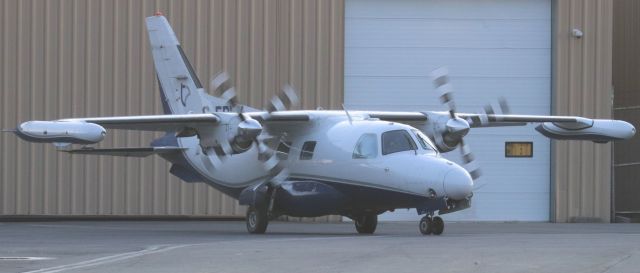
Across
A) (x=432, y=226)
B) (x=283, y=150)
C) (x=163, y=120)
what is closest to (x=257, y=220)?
(x=283, y=150)

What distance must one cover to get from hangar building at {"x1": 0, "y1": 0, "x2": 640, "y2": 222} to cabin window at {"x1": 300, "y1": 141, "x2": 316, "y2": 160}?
1026 centimetres

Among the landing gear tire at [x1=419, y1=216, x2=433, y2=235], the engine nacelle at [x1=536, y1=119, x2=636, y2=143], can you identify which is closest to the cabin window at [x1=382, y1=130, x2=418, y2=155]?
the landing gear tire at [x1=419, y1=216, x2=433, y2=235]

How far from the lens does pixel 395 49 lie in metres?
37.2

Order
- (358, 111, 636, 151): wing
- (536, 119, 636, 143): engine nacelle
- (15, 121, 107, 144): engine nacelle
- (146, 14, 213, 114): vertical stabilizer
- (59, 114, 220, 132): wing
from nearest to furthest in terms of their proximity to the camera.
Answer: (15, 121, 107, 144): engine nacelle < (59, 114, 220, 132): wing < (358, 111, 636, 151): wing < (536, 119, 636, 143): engine nacelle < (146, 14, 213, 114): vertical stabilizer

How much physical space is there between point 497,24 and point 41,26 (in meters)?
14.6

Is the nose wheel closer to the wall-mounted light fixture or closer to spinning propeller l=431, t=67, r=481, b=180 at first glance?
spinning propeller l=431, t=67, r=481, b=180

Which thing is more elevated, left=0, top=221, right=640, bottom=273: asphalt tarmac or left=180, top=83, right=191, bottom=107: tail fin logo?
left=180, top=83, right=191, bottom=107: tail fin logo

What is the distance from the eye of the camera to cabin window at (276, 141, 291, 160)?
89.0ft

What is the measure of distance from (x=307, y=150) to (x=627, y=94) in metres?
19.9

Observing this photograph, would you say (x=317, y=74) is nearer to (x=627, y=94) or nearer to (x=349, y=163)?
(x=349, y=163)

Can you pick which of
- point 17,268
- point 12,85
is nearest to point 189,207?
point 12,85

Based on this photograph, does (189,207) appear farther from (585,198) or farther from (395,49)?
(585,198)

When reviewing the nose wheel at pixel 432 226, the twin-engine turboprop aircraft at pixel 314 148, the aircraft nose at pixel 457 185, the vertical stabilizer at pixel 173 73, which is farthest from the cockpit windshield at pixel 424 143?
the vertical stabilizer at pixel 173 73

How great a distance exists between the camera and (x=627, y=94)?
42594 mm
